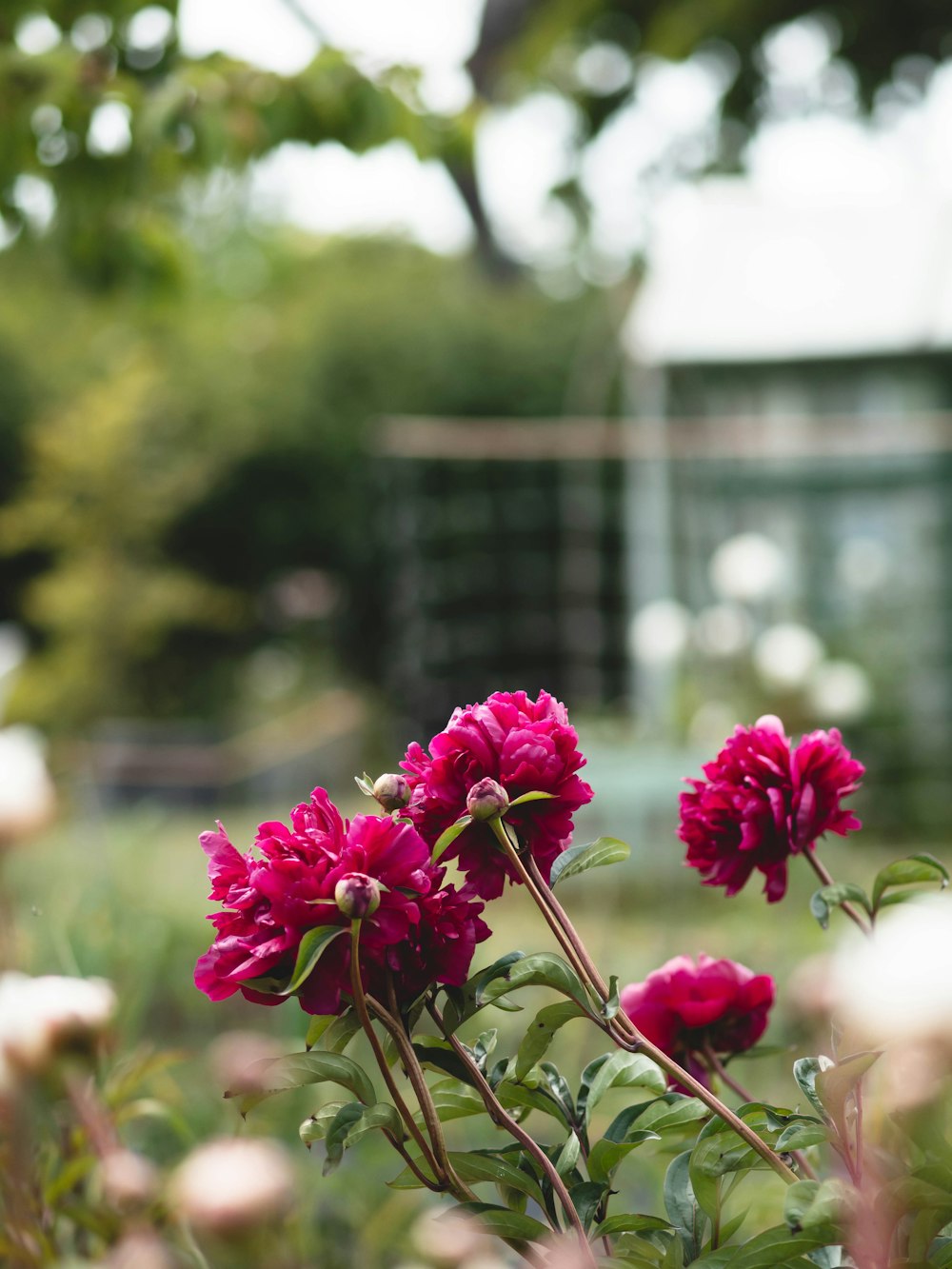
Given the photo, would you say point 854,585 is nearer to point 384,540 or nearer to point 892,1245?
point 384,540

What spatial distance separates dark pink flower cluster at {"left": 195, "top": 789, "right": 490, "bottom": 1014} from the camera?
23.7 inches

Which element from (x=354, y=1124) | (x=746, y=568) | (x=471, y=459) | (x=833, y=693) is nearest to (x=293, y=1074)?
(x=354, y=1124)

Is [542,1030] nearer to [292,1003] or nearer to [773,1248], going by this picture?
[773,1248]

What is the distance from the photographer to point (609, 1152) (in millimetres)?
690

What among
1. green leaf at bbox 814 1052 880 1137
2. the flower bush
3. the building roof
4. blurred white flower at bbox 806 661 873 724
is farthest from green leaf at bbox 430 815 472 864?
the building roof

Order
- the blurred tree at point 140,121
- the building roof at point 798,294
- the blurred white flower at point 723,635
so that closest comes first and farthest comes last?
1. the blurred tree at point 140,121
2. the blurred white flower at point 723,635
3. the building roof at point 798,294

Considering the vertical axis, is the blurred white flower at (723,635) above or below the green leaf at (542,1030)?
below

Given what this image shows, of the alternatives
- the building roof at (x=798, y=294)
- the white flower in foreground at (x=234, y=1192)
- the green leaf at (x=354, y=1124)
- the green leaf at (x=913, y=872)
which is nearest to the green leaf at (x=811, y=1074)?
the green leaf at (x=913, y=872)

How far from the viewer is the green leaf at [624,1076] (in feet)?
2.32

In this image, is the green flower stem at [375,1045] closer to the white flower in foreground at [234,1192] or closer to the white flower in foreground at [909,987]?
the white flower in foreground at [234,1192]

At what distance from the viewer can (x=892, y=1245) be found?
660mm

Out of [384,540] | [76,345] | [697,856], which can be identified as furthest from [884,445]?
[76,345]

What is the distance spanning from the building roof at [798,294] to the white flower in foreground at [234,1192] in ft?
18.0

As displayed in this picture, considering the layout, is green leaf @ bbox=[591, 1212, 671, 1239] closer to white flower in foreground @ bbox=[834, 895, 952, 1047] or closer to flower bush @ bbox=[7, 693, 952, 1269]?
flower bush @ bbox=[7, 693, 952, 1269]
